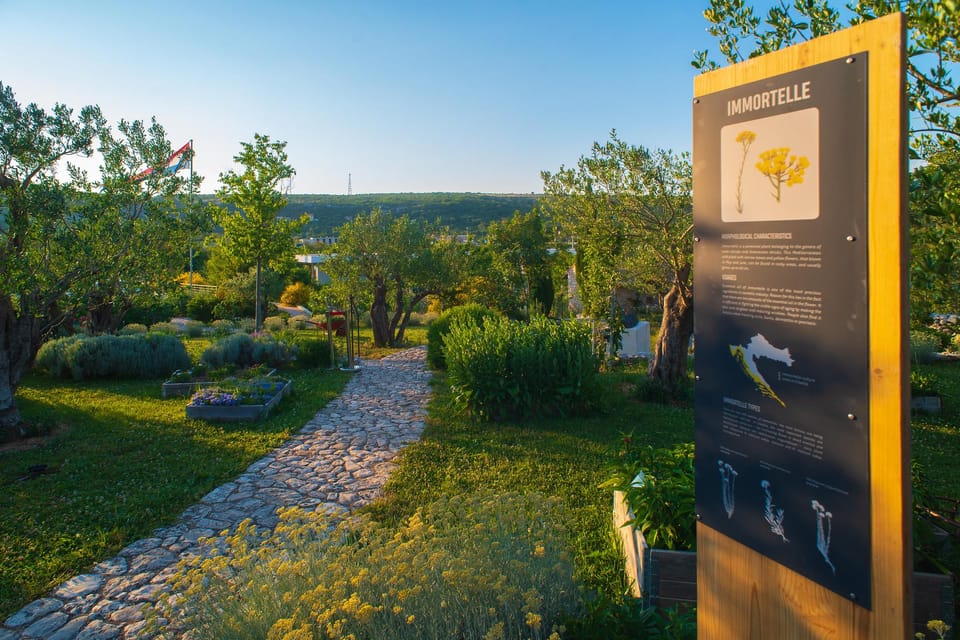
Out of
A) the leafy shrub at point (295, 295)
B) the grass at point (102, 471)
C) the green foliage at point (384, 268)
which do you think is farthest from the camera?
the leafy shrub at point (295, 295)

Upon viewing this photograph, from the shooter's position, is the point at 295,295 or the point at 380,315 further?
the point at 295,295

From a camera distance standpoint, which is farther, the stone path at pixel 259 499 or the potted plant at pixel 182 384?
the potted plant at pixel 182 384

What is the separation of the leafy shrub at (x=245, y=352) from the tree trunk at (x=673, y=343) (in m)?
8.00

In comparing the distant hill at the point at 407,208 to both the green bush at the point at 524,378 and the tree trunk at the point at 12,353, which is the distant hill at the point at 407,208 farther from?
the tree trunk at the point at 12,353

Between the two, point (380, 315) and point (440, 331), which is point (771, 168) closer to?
point (440, 331)

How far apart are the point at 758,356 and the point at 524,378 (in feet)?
21.5

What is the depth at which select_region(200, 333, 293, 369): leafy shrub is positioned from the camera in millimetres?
12633

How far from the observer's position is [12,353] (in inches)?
301

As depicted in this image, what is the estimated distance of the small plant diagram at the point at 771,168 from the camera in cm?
188

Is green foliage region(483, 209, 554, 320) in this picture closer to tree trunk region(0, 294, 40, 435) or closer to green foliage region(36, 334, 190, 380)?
green foliage region(36, 334, 190, 380)

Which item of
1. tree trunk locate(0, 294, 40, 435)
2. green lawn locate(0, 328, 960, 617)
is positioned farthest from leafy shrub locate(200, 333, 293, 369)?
tree trunk locate(0, 294, 40, 435)

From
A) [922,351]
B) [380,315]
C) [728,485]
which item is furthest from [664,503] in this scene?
[380,315]

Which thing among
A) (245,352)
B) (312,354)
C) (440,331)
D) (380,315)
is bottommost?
(312,354)

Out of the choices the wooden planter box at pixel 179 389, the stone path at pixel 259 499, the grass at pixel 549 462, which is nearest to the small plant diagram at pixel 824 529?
the grass at pixel 549 462
